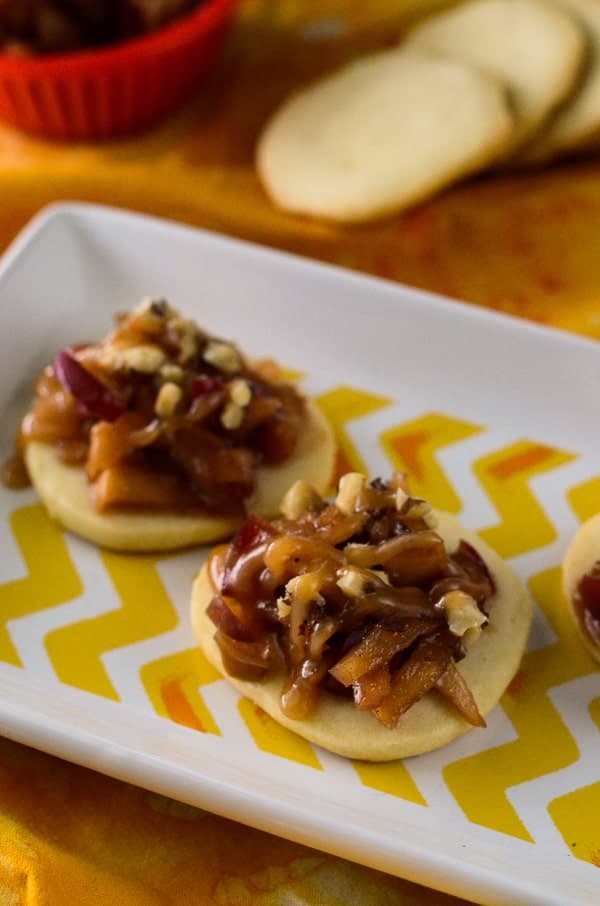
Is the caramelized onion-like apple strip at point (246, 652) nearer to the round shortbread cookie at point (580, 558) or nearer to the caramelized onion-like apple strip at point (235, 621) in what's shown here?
the caramelized onion-like apple strip at point (235, 621)

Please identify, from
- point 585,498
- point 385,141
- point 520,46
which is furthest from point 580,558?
point 520,46

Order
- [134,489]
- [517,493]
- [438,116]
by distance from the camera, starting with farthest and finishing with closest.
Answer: [438,116]
[517,493]
[134,489]

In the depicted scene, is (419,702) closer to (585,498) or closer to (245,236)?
(585,498)

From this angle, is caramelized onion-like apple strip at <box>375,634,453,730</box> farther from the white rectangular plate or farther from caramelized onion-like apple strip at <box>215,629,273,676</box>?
caramelized onion-like apple strip at <box>215,629,273,676</box>

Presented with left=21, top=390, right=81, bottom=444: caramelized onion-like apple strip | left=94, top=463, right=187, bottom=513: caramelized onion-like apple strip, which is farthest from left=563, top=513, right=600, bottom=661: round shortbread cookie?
left=21, top=390, right=81, bottom=444: caramelized onion-like apple strip

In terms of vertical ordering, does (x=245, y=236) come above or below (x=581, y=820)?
above

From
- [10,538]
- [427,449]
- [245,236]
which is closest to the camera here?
[10,538]

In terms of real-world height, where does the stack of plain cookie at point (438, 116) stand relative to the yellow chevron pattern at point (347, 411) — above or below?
above

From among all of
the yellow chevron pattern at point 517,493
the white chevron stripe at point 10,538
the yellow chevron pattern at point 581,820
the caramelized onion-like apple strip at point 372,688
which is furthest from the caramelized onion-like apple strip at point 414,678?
the white chevron stripe at point 10,538
